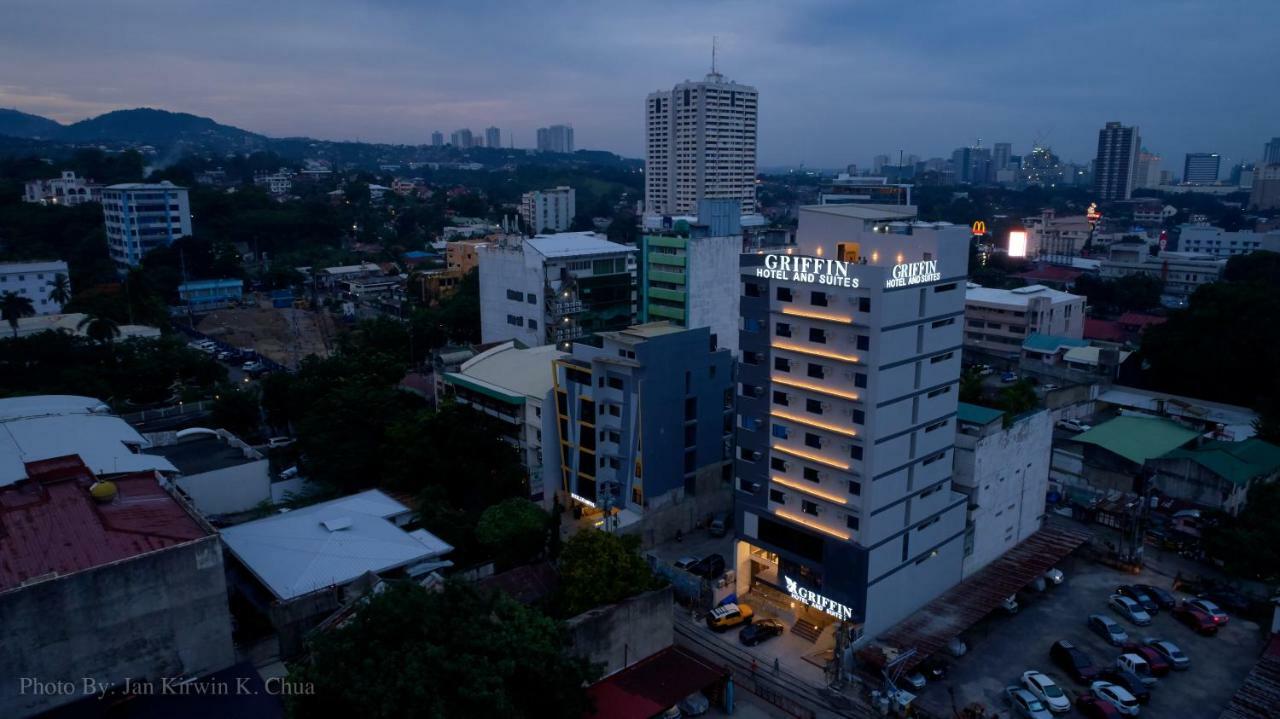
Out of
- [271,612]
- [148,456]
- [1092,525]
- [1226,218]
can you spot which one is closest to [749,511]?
[271,612]

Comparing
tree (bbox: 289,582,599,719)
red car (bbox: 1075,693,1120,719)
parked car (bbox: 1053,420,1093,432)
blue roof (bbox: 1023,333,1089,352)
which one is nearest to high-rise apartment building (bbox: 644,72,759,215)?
blue roof (bbox: 1023,333,1089,352)

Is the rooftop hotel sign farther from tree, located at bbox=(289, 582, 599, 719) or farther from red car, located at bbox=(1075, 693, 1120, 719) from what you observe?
red car, located at bbox=(1075, 693, 1120, 719)

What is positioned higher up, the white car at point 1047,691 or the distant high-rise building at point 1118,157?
the distant high-rise building at point 1118,157

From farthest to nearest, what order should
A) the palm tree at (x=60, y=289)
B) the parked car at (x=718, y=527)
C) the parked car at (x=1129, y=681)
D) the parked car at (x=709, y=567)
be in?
the palm tree at (x=60, y=289)
the parked car at (x=718, y=527)
the parked car at (x=709, y=567)
the parked car at (x=1129, y=681)

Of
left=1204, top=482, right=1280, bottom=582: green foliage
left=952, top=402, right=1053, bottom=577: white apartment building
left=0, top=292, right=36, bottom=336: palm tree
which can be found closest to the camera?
left=1204, top=482, right=1280, bottom=582: green foliage

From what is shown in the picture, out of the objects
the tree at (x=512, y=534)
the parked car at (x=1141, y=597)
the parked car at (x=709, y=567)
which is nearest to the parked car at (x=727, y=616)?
the parked car at (x=709, y=567)

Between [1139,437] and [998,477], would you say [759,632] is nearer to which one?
[998,477]

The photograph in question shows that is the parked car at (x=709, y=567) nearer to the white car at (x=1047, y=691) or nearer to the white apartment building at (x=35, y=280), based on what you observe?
the white car at (x=1047, y=691)

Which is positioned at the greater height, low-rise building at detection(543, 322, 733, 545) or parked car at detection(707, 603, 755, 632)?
low-rise building at detection(543, 322, 733, 545)
